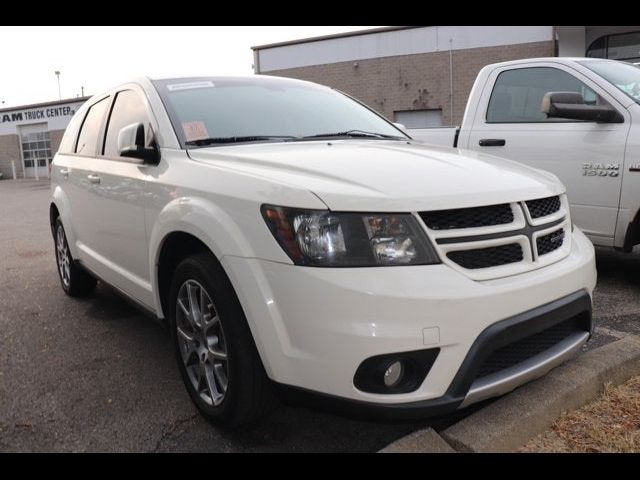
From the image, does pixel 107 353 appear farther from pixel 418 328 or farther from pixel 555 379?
pixel 555 379

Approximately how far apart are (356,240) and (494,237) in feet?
1.82

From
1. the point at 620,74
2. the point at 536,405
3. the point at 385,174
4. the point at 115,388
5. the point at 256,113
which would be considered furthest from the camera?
the point at 620,74

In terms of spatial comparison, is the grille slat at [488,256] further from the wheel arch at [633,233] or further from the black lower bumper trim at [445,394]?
the wheel arch at [633,233]

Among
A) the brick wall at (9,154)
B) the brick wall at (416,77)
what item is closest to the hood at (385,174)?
the brick wall at (416,77)

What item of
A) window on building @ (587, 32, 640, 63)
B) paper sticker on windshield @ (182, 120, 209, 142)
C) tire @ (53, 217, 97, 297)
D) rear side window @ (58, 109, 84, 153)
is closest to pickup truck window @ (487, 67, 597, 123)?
paper sticker on windshield @ (182, 120, 209, 142)

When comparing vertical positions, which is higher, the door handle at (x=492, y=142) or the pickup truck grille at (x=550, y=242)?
the door handle at (x=492, y=142)

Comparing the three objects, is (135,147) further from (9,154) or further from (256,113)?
(9,154)

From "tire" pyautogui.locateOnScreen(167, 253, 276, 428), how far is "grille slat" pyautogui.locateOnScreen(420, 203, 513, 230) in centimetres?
82

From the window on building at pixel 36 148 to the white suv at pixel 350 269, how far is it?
106ft

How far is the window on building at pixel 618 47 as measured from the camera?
1420 centimetres

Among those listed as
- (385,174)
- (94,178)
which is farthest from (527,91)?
(94,178)

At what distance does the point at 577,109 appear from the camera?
4.19 m

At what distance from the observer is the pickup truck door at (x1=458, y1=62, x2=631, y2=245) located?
422cm

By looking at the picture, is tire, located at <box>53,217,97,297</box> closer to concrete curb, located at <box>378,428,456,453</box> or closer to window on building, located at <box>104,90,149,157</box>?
window on building, located at <box>104,90,149,157</box>
